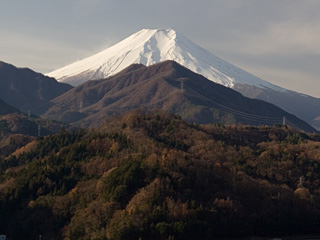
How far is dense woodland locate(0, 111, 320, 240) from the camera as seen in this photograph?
3741 cm

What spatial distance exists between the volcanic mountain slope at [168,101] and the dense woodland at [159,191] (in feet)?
282

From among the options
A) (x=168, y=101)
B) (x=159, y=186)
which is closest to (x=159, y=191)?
(x=159, y=186)

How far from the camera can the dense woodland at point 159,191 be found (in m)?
37.4

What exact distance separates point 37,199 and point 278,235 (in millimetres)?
20690

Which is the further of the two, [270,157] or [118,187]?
[270,157]

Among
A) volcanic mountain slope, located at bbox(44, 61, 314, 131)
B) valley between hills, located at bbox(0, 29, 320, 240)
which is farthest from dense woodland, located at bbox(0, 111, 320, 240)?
volcanic mountain slope, located at bbox(44, 61, 314, 131)

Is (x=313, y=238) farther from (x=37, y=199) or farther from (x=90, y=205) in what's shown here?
(x=37, y=199)

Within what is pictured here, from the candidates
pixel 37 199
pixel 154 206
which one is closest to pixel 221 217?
pixel 154 206

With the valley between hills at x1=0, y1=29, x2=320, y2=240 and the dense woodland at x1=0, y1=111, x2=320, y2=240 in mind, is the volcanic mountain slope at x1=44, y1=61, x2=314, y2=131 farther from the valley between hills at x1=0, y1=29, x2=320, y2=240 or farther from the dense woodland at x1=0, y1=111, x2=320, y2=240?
the dense woodland at x1=0, y1=111, x2=320, y2=240

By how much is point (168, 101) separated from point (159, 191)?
4736 inches

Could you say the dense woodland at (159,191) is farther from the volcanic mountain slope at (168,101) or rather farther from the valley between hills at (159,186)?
the volcanic mountain slope at (168,101)

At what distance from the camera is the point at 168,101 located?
160m

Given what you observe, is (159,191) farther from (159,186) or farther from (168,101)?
(168,101)

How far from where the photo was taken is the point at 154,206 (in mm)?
37844
